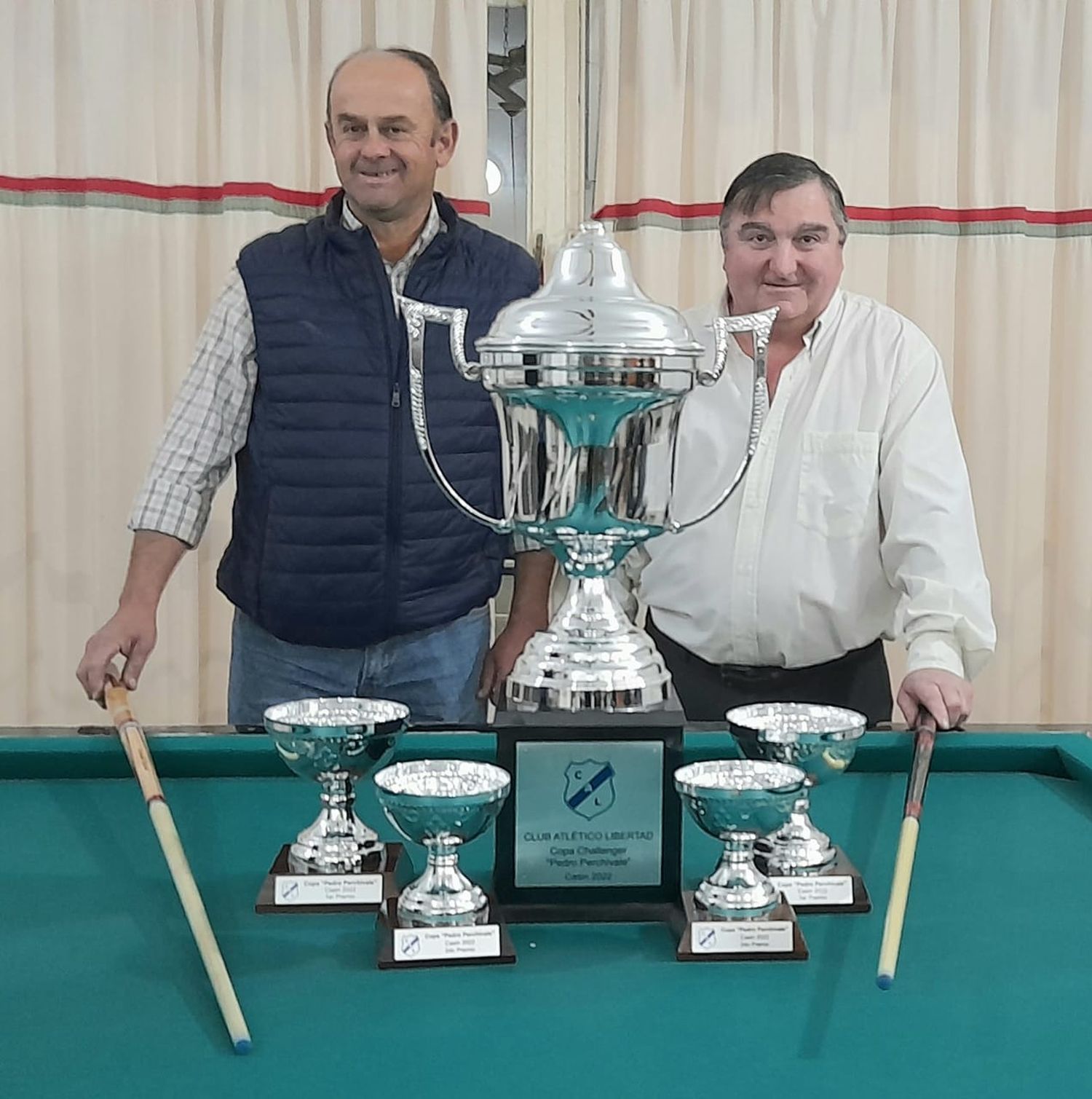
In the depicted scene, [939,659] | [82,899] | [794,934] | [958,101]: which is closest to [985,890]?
[794,934]

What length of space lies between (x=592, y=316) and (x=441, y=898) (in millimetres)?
494

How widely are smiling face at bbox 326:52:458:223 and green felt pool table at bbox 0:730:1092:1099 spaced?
107 centimetres

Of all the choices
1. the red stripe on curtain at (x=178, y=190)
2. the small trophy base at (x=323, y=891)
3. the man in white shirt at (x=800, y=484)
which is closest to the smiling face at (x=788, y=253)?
the man in white shirt at (x=800, y=484)

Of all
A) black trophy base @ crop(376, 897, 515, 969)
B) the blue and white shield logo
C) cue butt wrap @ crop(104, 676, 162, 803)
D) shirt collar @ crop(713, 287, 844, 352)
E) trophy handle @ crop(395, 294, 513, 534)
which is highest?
shirt collar @ crop(713, 287, 844, 352)

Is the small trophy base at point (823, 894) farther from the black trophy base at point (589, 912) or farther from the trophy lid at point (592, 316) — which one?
the trophy lid at point (592, 316)

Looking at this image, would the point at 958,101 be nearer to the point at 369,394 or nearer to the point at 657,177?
the point at 657,177

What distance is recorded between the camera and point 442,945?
112cm

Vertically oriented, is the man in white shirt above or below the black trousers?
above

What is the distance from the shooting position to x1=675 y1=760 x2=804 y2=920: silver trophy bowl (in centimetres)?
112

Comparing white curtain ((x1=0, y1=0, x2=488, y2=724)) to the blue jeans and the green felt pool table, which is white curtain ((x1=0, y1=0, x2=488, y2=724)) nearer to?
the blue jeans

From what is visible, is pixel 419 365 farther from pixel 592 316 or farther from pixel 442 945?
pixel 442 945

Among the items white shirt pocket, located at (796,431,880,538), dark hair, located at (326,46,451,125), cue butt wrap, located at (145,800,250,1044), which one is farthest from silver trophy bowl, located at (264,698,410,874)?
dark hair, located at (326,46,451,125)

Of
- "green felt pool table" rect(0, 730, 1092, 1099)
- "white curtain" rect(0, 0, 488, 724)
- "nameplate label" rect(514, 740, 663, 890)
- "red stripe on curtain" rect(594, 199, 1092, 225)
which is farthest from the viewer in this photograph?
"red stripe on curtain" rect(594, 199, 1092, 225)

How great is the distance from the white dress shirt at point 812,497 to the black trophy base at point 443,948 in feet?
3.57
